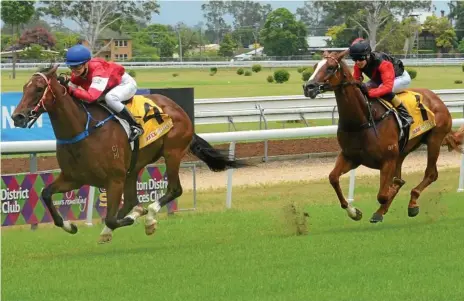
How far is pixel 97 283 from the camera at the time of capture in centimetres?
609

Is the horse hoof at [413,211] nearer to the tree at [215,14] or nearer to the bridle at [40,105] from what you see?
the bridle at [40,105]

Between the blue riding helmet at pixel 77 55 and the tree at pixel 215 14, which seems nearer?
the blue riding helmet at pixel 77 55

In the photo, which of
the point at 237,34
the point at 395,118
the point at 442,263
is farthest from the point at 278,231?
the point at 237,34

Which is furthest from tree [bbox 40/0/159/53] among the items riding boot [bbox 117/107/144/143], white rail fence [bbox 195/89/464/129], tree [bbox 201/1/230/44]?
tree [bbox 201/1/230/44]

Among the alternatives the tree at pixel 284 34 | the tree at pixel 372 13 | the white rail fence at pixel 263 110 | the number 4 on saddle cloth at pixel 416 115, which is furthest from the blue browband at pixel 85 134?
the tree at pixel 284 34

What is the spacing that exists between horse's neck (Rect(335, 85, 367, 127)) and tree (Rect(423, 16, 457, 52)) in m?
64.4

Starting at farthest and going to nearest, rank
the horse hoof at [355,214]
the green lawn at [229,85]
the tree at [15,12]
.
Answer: the tree at [15,12] → the green lawn at [229,85] → the horse hoof at [355,214]

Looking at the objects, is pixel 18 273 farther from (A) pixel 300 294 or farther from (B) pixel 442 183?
(B) pixel 442 183

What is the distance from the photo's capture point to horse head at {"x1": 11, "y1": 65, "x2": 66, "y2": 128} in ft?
22.7

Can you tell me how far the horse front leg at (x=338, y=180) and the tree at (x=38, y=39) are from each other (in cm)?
5332

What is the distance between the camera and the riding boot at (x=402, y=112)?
354 inches

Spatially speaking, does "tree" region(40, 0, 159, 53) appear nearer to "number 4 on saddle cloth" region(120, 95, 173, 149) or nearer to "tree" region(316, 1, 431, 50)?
"tree" region(316, 1, 431, 50)

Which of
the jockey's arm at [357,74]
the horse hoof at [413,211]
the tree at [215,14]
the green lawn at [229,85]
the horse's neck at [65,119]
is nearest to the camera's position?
the horse's neck at [65,119]

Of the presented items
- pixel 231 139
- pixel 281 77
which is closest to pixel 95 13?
pixel 281 77
